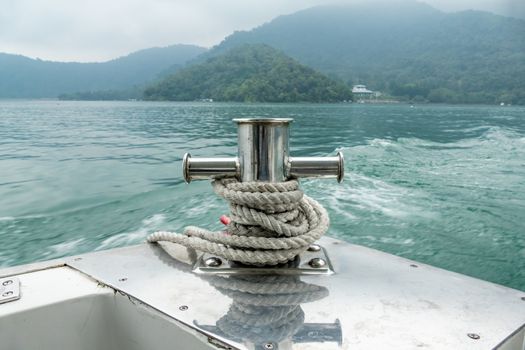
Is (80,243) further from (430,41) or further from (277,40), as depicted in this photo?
(277,40)

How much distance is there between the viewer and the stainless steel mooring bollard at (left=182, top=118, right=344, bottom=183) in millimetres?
1100

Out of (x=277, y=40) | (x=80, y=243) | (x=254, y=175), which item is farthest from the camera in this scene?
(x=277, y=40)

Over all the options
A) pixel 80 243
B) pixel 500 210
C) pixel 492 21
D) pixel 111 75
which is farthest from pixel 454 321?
pixel 111 75

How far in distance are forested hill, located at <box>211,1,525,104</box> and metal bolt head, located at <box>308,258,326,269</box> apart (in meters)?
53.2

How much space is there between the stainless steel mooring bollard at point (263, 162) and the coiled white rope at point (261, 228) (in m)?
0.03

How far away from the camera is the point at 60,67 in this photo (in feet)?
378

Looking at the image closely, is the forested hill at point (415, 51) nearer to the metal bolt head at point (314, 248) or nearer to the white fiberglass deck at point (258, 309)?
the metal bolt head at point (314, 248)

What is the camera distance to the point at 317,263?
1135mm

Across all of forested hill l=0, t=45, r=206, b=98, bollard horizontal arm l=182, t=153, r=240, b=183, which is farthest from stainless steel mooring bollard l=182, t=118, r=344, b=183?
forested hill l=0, t=45, r=206, b=98

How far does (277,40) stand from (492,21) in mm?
66388

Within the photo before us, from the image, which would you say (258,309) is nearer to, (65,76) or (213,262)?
(213,262)

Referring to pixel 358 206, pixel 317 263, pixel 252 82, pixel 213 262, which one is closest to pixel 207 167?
pixel 213 262

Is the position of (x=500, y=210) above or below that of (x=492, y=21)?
below

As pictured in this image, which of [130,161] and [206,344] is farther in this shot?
[130,161]
